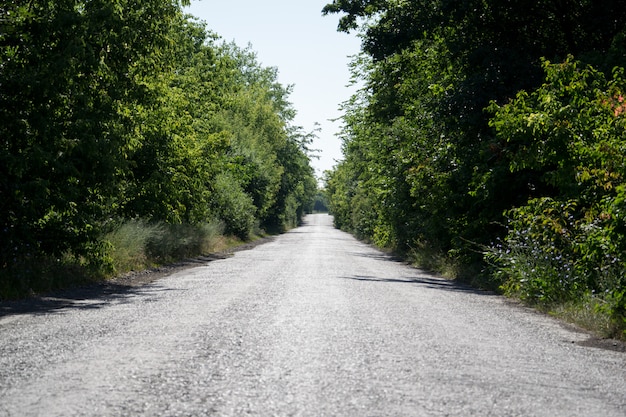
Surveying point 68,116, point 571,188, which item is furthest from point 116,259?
point 571,188

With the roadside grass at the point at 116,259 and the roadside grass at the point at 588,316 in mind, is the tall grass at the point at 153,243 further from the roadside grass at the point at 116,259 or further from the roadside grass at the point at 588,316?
the roadside grass at the point at 588,316

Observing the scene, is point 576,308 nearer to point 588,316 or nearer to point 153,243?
point 588,316

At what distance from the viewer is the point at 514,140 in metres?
17.9

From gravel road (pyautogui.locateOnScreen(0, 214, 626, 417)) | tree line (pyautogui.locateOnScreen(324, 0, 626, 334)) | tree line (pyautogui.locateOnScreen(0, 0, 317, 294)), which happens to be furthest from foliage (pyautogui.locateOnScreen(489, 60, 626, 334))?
tree line (pyautogui.locateOnScreen(0, 0, 317, 294))

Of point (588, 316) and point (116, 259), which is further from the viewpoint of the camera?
point (116, 259)

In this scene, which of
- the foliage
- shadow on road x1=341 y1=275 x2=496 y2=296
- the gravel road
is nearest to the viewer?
the gravel road

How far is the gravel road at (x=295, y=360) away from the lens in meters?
5.43

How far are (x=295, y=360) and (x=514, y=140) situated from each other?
496 inches

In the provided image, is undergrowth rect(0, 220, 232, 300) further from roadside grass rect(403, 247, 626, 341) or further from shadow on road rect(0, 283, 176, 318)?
roadside grass rect(403, 247, 626, 341)

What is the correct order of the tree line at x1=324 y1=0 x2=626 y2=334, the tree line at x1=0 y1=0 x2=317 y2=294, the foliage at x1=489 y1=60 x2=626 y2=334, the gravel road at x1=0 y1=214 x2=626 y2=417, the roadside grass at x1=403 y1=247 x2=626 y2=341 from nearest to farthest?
the gravel road at x1=0 y1=214 x2=626 y2=417 → the roadside grass at x1=403 y1=247 x2=626 y2=341 → the foliage at x1=489 y1=60 x2=626 y2=334 → the tree line at x1=324 y1=0 x2=626 y2=334 → the tree line at x1=0 y1=0 x2=317 y2=294

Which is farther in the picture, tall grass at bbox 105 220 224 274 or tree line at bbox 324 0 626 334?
tall grass at bbox 105 220 224 274

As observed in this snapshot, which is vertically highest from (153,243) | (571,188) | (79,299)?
(571,188)

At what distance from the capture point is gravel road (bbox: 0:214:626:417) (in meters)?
5.43

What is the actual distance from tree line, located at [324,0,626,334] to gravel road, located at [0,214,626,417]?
1845mm
